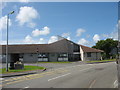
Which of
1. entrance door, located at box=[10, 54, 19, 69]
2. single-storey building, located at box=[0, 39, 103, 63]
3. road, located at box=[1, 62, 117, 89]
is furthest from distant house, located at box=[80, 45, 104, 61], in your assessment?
road, located at box=[1, 62, 117, 89]

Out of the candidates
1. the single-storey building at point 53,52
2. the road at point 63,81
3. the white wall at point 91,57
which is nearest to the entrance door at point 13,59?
the road at point 63,81

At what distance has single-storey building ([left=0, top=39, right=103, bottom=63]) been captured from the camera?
4719cm

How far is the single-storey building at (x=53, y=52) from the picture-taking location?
4719 cm

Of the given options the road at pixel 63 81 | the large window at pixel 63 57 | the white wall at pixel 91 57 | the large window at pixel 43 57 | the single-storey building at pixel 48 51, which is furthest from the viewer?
the white wall at pixel 91 57

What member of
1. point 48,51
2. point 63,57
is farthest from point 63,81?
point 48,51

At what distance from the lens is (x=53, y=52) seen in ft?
154

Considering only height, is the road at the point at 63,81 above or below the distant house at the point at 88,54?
below

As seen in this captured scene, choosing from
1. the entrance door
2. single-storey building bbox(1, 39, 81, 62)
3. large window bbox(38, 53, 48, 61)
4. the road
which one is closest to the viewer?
the road

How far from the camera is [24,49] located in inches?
1939

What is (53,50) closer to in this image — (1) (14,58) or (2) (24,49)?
(2) (24,49)

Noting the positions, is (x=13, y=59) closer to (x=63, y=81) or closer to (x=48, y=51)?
(x=63, y=81)

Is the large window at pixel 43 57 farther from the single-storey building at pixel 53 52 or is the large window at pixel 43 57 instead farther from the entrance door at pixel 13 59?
the entrance door at pixel 13 59

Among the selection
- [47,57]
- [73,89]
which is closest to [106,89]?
[73,89]

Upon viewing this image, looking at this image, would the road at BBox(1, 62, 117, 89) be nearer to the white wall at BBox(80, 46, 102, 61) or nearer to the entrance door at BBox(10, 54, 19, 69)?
the entrance door at BBox(10, 54, 19, 69)
